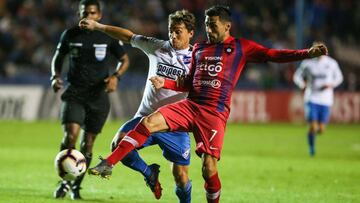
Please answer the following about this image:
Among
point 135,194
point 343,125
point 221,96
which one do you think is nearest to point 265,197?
point 135,194

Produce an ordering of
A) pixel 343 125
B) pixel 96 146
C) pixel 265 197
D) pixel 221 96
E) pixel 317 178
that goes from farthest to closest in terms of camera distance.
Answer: pixel 343 125
pixel 96 146
pixel 317 178
pixel 265 197
pixel 221 96

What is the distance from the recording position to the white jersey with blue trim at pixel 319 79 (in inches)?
760

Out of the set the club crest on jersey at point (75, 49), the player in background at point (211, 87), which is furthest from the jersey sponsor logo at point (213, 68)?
the club crest on jersey at point (75, 49)

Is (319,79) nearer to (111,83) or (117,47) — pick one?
(117,47)

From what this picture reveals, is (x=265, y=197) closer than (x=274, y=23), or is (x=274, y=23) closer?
(x=265, y=197)

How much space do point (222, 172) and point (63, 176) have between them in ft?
18.8

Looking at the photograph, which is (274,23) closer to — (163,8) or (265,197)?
(163,8)

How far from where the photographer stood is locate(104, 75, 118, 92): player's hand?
10.9 m

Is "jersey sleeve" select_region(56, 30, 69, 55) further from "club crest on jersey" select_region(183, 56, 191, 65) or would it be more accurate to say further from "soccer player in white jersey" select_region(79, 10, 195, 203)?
"club crest on jersey" select_region(183, 56, 191, 65)

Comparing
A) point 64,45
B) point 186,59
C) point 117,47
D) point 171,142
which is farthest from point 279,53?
point 64,45

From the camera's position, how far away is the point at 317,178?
44.1 feet

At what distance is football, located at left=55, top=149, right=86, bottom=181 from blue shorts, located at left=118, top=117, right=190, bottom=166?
652 millimetres

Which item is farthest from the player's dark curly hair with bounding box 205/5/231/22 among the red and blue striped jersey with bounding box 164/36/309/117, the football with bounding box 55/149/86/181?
the football with bounding box 55/149/86/181

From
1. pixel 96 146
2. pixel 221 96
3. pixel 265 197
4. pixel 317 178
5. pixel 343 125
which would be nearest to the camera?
pixel 221 96
